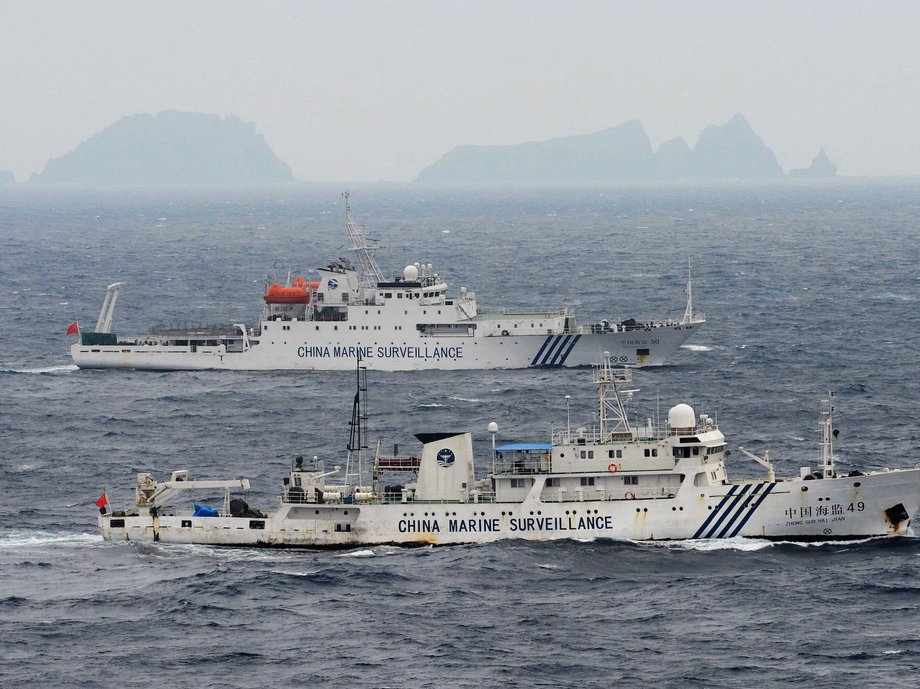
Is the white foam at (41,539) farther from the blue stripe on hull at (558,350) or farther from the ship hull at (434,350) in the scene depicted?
the blue stripe on hull at (558,350)

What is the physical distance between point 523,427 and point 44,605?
3153cm

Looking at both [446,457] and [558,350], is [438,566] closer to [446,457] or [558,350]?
[446,457]

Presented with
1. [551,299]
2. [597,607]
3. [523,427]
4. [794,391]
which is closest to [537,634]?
[597,607]

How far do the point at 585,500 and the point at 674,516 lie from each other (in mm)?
3123

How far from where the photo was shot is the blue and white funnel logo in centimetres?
5578

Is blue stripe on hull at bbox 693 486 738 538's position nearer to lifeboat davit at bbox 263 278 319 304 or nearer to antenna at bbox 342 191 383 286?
antenna at bbox 342 191 383 286

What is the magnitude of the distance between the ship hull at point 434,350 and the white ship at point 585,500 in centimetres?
4000

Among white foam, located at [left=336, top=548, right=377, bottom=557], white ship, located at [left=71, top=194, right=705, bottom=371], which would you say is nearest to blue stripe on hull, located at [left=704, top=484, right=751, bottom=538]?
white foam, located at [left=336, top=548, right=377, bottom=557]

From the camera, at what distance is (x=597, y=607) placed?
158 ft

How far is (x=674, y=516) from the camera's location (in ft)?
178

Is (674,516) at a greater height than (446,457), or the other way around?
(446,457)

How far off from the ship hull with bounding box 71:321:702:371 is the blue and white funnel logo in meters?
40.6

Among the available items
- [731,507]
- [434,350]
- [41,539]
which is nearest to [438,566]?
[731,507]

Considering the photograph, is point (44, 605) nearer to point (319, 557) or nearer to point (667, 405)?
point (319, 557)
